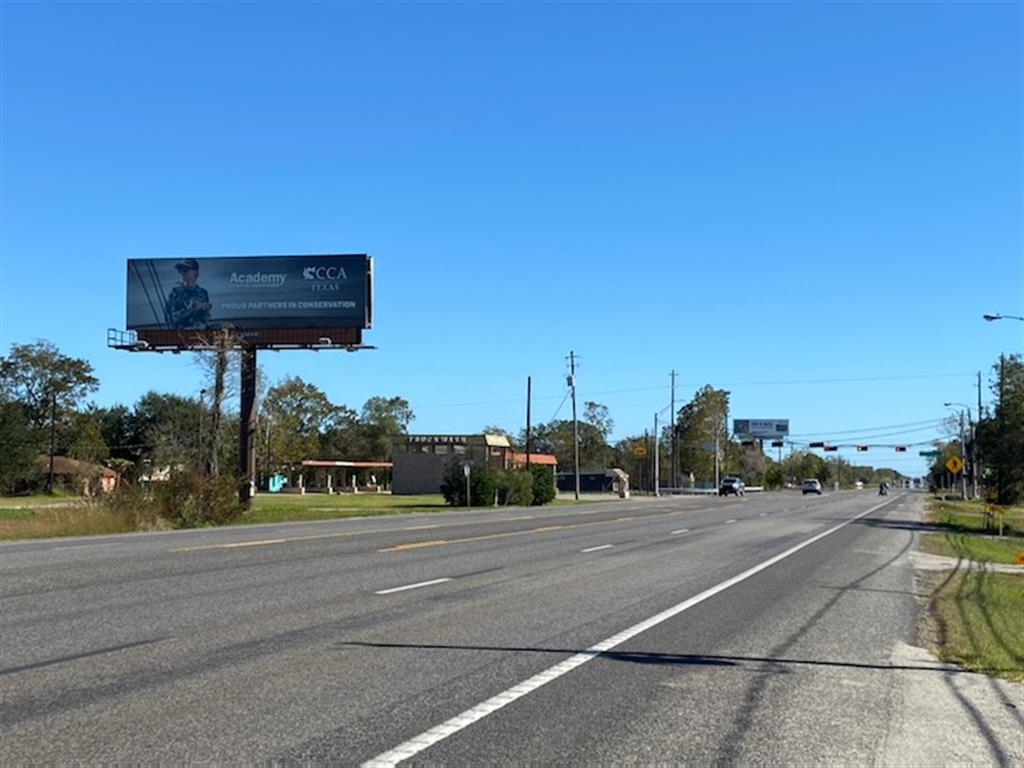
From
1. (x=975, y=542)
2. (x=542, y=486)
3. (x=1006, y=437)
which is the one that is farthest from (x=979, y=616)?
(x=542, y=486)

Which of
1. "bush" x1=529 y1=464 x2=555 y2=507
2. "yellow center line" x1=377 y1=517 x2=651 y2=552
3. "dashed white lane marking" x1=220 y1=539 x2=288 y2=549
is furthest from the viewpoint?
"bush" x1=529 y1=464 x2=555 y2=507

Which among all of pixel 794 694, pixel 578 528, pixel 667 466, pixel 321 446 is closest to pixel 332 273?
pixel 578 528

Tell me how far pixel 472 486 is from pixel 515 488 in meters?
4.36

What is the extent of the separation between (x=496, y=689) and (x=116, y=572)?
10.2m

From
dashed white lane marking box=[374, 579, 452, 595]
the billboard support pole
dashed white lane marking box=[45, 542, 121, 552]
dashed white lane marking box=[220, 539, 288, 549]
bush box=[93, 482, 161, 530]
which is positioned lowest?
dashed white lane marking box=[374, 579, 452, 595]

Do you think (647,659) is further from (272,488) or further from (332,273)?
(272,488)

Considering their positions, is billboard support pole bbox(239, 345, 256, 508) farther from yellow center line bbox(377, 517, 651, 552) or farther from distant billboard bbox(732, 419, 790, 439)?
distant billboard bbox(732, 419, 790, 439)

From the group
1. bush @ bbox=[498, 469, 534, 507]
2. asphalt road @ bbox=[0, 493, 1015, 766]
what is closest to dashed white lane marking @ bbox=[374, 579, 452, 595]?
asphalt road @ bbox=[0, 493, 1015, 766]

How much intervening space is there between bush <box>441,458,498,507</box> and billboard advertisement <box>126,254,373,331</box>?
34.0ft

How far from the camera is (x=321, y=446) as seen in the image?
14925 centimetres

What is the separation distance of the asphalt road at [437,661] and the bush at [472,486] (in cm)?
4216

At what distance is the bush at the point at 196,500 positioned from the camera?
33.8 meters

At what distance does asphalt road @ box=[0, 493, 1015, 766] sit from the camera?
22.6ft

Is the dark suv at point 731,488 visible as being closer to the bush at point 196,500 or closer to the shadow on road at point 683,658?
the bush at point 196,500
